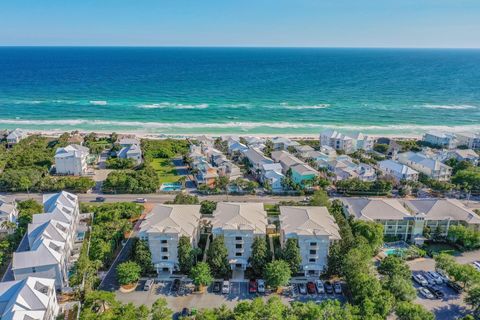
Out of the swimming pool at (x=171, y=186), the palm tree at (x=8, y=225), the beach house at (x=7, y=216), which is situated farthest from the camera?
the swimming pool at (x=171, y=186)

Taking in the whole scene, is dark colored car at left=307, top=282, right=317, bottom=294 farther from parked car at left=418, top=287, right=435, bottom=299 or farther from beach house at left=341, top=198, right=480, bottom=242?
beach house at left=341, top=198, right=480, bottom=242

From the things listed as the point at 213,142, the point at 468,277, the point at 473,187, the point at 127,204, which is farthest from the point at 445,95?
the point at 127,204

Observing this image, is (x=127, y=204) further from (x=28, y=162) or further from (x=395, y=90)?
(x=395, y=90)

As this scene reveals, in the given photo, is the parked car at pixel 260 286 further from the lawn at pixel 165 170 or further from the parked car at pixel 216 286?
the lawn at pixel 165 170

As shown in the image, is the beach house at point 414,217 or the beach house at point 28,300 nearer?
the beach house at point 28,300

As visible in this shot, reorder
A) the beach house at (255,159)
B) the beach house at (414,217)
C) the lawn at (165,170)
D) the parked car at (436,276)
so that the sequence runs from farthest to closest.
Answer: the beach house at (255,159) < the lawn at (165,170) < the beach house at (414,217) < the parked car at (436,276)

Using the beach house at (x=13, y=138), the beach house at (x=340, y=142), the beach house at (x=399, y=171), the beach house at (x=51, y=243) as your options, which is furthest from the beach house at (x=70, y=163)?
the beach house at (x=399, y=171)
